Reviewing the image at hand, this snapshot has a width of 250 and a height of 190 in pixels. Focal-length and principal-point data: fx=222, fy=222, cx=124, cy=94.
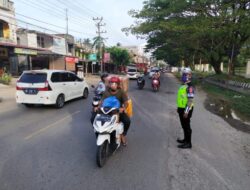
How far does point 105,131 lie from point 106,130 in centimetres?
3

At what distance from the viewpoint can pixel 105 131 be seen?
13.9 feet

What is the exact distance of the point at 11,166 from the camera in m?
4.28

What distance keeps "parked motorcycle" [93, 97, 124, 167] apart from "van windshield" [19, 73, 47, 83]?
5808mm

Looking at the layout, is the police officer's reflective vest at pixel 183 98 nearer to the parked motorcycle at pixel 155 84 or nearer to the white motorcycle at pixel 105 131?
the white motorcycle at pixel 105 131

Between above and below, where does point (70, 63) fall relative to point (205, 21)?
below

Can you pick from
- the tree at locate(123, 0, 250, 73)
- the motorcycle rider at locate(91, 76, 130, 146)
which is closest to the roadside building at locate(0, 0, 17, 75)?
the tree at locate(123, 0, 250, 73)

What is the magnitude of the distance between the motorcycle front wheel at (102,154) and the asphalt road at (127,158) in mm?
127

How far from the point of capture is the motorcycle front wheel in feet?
13.7

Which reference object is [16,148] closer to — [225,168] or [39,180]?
[39,180]

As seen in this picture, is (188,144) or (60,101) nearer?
(188,144)

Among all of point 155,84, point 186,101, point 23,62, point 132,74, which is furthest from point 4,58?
point 186,101

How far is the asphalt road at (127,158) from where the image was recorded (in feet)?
12.2

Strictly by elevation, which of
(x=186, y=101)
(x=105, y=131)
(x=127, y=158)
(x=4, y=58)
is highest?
(x=4, y=58)

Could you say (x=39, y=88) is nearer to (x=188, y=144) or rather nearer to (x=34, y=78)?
(x=34, y=78)
